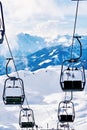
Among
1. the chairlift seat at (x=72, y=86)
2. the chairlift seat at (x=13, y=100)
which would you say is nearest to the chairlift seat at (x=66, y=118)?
the chairlift seat at (x=13, y=100)

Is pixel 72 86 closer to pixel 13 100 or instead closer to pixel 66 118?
pixel 13 100

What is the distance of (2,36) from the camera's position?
464 inches

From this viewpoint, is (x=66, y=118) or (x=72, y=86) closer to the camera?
(x=72, y=86)

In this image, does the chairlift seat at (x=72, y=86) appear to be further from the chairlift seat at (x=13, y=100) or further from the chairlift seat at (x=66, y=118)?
the chairlift seat at (x=66, y=118)

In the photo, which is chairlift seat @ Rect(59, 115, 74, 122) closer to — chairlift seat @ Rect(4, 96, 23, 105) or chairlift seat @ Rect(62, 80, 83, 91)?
chairlift seat @ Rect(4, 96, 23, 105)

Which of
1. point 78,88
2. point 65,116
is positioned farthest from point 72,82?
point 65,116

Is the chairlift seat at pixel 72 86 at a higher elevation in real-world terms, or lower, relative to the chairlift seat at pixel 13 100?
higher

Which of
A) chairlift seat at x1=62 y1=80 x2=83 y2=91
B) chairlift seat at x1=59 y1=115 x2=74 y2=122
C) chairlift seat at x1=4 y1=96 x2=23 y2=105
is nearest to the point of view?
chairlift seat at x1=62 y1=80 x2=83 y2=91

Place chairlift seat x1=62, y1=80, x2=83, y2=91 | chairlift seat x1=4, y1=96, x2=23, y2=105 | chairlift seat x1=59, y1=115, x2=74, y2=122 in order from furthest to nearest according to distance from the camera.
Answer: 1. chairlift seat x1=59, y1=115, x2=74, y2=122
2. chairlift seat x1=4, y1=96, x2=23, y2=105
3. chairlift seat x1=62, y1=80, x2=83, y2=91

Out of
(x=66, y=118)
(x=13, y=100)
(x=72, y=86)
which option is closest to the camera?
(x=72, y=86)

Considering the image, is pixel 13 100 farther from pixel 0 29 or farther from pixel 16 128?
pixel 16 128

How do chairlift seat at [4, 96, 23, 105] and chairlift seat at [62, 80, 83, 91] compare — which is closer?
chairlift seat at [62, 80, 83, 91]

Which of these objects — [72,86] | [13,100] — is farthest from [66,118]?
[72,86]

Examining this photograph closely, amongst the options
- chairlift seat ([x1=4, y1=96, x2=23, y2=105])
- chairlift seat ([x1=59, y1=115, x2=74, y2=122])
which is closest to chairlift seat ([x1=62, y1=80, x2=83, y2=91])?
chairlift seat ([x1=4, y1=96, x2=23, y2=105])
